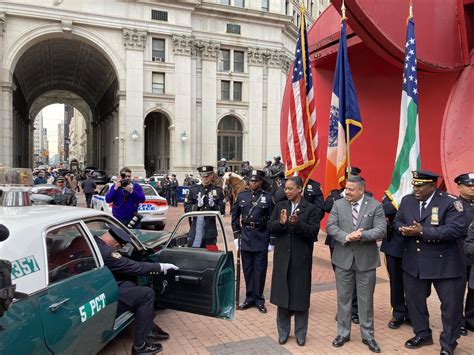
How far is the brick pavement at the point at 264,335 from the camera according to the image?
14.2 feet

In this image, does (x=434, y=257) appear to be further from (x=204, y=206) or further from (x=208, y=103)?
(x=208, y=103)

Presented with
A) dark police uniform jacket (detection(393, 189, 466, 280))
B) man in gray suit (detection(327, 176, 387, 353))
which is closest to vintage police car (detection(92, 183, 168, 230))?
man in gray suit (detection(327, 176, 387, 353))

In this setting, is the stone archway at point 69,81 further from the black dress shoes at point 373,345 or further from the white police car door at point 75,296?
the black dress shoes at point 373,345

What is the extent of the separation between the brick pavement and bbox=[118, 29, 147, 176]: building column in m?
25.4

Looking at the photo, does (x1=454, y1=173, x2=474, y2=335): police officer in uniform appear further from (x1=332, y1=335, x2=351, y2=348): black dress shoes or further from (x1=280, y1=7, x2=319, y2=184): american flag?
(x1=280, y1=7, x2=319, y2=184): american flag

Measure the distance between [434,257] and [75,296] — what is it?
343 centimetres

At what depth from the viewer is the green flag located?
5465 mm

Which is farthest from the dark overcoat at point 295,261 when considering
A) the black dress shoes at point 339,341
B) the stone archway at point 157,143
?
the stone archway at point 157,143

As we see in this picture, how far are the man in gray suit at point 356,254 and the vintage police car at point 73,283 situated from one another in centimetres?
121

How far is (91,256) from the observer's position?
12.4 feet

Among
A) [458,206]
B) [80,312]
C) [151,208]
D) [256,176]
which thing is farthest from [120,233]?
[151,208]

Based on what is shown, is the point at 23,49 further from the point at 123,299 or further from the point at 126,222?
the point at 123,299

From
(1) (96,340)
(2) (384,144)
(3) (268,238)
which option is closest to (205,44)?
(2) (384,144)

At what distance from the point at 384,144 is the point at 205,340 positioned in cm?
604
